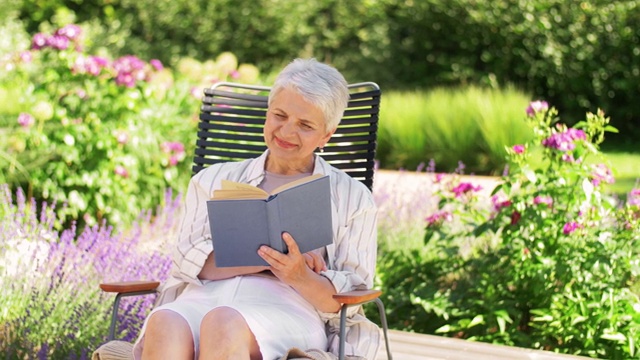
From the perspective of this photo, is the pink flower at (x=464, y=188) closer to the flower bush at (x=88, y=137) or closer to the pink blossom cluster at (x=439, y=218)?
the pink blossom cluster at (x=439, y=218)

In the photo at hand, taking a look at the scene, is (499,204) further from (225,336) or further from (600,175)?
(225,336)

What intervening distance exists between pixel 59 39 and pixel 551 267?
122 inches

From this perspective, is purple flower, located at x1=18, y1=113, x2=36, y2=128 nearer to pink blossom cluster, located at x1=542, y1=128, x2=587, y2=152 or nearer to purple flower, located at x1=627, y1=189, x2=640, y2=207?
pink blossom cluster, located at x1=542, y1=128, x2=587, y2=152

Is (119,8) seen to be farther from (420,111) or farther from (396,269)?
(396,269)

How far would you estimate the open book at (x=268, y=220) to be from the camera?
2480 mm

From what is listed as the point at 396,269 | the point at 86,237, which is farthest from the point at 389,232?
the point at 86,237

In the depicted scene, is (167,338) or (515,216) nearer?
(167,338)

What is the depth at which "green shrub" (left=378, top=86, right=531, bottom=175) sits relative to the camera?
8.36m

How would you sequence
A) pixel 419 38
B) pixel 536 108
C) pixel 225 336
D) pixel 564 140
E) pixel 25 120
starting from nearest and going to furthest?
1. pixel 225 336
2. pixel 564 140
3. pixel 536 108
4. pixel 25 120
5. pixel 419 38

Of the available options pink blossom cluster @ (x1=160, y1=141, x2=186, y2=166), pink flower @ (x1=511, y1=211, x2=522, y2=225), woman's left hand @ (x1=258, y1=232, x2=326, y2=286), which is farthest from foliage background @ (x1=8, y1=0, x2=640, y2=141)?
woman's left hand @ (x1=258, y1=232, x2=326, y2=286)

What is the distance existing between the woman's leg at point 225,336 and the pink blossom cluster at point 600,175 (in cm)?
184

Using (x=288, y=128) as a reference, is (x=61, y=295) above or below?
below

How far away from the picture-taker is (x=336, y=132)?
3719 mm

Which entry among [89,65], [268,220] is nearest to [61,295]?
[268,220]
